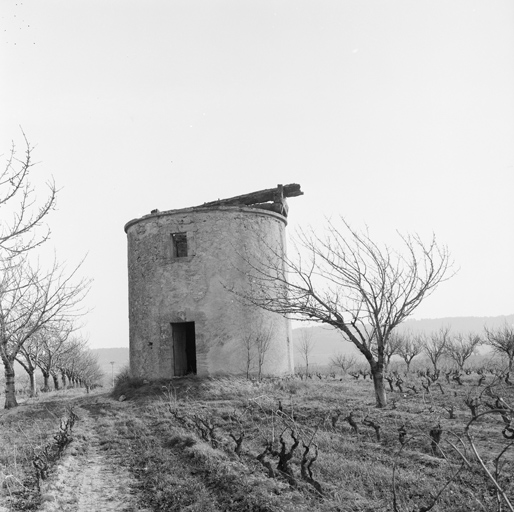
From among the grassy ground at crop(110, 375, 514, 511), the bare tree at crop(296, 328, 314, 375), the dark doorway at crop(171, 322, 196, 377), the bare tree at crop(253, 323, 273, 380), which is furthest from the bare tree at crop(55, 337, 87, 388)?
the grassy ground at crop(110, 375, 514, 511)

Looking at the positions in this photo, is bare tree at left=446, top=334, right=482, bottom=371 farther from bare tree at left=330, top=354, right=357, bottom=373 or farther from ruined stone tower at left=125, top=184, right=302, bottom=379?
ruined stone tower at left=125, top=184, right=302, bottom=379

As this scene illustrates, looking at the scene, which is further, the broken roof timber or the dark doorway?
the broken roof timber

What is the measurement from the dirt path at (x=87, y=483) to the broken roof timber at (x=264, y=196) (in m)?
10.6

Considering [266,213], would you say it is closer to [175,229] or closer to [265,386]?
[175,229]

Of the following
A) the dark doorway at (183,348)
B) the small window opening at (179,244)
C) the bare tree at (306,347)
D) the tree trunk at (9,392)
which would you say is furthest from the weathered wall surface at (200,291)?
the bare tree at (306,347)

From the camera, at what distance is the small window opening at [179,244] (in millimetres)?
17156

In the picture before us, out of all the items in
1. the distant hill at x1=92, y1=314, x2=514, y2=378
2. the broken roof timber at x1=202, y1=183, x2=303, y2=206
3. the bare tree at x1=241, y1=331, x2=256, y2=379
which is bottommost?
the distant hill at x1=92, y1=314, x2=514, y2=378

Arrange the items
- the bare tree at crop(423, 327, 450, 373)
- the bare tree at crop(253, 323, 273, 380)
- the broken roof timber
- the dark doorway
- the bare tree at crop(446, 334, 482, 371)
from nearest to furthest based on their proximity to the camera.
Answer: the bare tree at crop(253, 323, 273, 380)
the dark doorway
the broken roof timber
the bare tree at crop(423, 327, 450, 373)
the bare tree at crop(446, 334, 482, 371)

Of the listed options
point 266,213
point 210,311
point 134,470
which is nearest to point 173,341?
point 210,311

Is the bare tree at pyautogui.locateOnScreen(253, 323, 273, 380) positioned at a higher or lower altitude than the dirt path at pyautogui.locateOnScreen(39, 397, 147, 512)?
higher

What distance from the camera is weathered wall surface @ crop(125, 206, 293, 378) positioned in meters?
16.2

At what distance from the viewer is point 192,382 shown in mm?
15508

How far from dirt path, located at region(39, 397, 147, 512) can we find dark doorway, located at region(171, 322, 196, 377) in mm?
6895

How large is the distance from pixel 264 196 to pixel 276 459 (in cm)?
1267
